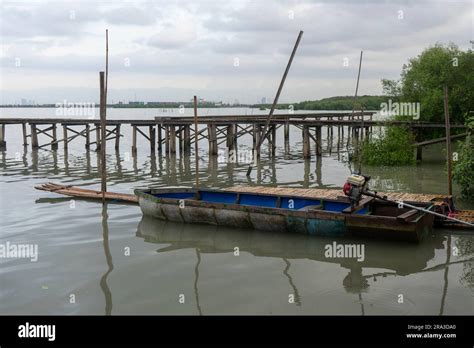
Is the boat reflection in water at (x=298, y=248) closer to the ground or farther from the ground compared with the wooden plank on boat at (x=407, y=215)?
closer to the ground

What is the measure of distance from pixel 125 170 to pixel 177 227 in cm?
1326

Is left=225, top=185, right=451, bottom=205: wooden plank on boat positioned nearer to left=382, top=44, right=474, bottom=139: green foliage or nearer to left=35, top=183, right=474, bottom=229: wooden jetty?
left=35, top=183, right=474, bottom=229: wooden jetty

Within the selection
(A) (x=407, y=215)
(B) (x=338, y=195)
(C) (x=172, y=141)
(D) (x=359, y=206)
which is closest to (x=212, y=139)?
(C) (x=172, y=141)

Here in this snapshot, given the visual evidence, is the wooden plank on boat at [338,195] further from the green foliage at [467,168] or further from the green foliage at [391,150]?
the green foliage at [391,150]

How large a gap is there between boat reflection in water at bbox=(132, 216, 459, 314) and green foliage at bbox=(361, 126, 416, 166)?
14.7m

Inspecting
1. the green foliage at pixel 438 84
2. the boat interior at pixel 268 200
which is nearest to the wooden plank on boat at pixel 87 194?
the boat interior at pixel 268 200

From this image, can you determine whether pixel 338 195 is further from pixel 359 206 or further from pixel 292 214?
pixel 292 214

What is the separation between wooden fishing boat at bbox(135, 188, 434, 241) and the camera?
1172 cm

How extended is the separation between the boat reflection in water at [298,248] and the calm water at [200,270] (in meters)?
0.02

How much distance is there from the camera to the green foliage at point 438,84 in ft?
107

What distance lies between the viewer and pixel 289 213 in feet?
41.1

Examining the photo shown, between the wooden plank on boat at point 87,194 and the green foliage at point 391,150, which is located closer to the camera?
the wooden plank on boat at point 87,194

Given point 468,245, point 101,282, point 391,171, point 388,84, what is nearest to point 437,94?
point 388,84
